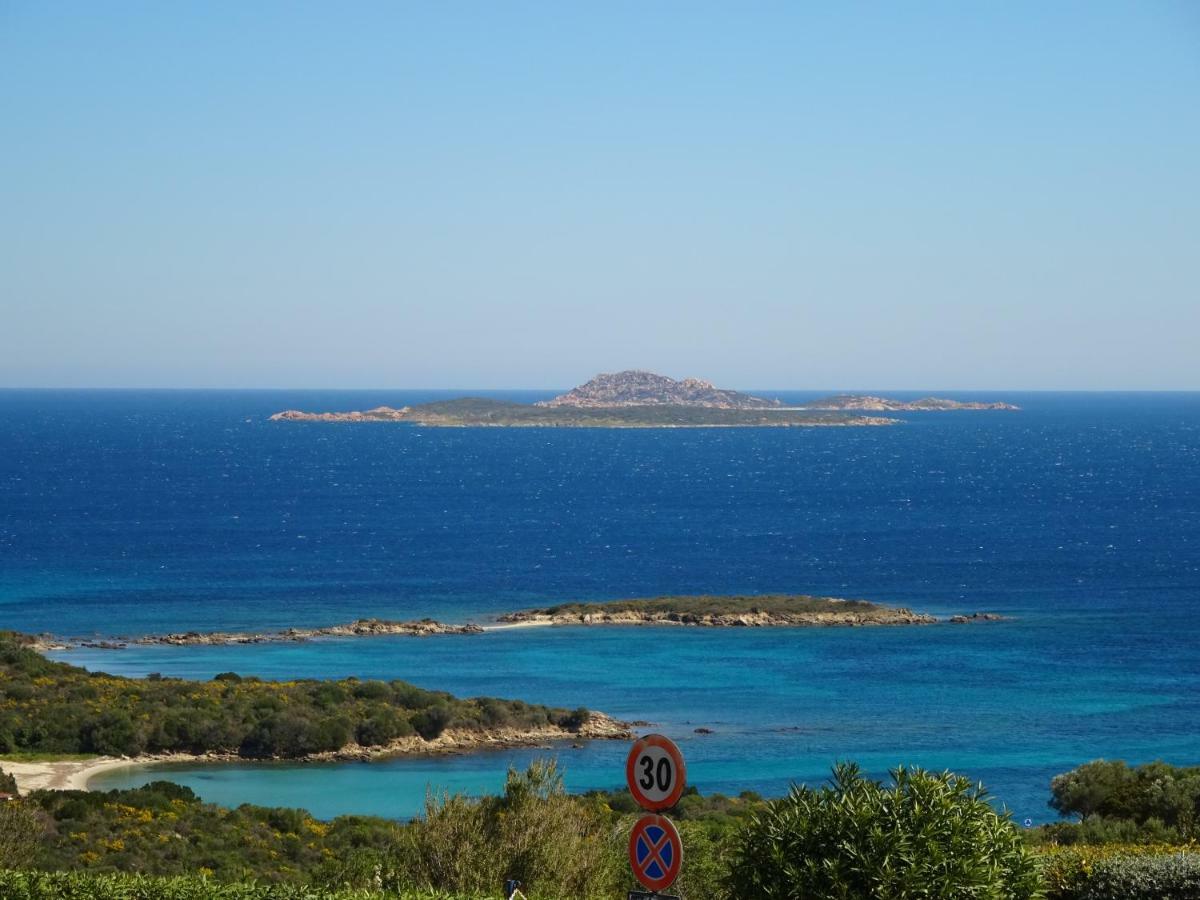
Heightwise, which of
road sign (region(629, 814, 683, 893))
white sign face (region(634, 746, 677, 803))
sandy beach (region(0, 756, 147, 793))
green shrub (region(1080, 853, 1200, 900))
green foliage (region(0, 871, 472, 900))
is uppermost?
white sign face (region(634, 746, 677, 803))

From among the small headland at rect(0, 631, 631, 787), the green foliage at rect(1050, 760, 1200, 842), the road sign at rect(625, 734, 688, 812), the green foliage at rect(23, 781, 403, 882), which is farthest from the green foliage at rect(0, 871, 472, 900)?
the small headland at rect(0, 631, 631, 787)

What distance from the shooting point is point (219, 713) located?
4581cm

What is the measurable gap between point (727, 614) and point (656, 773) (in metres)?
65.2

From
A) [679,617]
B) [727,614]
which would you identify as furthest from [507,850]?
[727,614]

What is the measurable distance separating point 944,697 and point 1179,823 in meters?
35.3

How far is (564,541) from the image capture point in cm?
10725

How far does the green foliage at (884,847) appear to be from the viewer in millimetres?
10633

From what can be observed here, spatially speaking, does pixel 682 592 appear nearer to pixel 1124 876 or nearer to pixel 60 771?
pixel 60 771

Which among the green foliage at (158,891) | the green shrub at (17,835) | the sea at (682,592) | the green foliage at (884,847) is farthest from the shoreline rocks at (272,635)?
the green foliage at (884,847)

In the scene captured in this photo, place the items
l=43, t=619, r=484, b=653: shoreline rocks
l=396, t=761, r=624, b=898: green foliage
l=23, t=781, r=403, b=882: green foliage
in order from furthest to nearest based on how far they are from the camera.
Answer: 1. l=43, t=619, r=484, b=653: shoreline rocks
2. l=23, t=781, r=403, b=882: green foliage
3. l=396, t=761, r=624, b=898: green foliage

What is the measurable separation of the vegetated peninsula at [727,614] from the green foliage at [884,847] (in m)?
61.2

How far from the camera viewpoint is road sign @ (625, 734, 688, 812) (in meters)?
8.96

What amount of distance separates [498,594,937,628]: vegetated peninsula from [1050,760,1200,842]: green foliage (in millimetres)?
40682

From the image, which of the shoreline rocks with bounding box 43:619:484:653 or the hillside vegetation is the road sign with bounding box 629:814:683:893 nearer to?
the hillside vegetation
